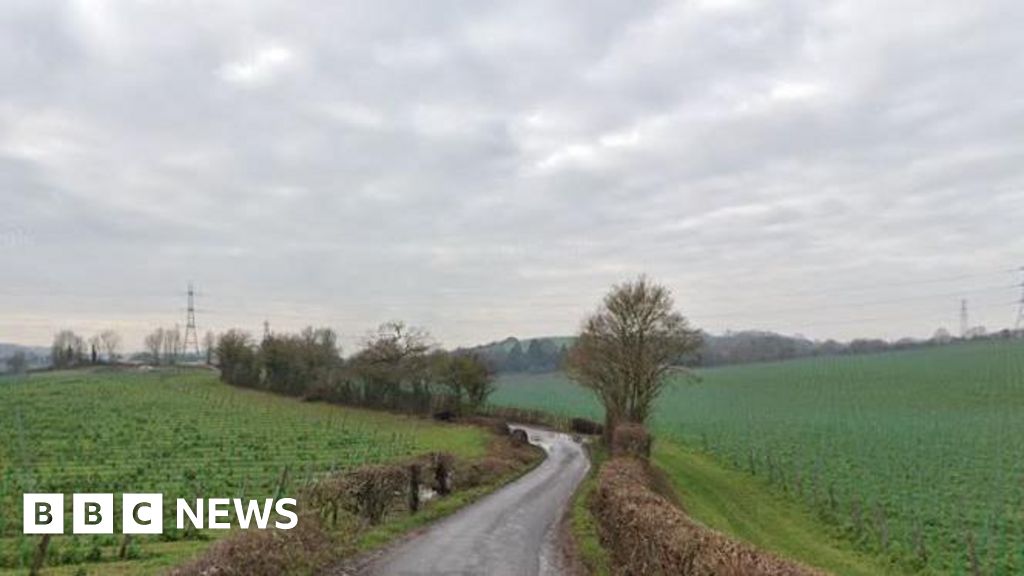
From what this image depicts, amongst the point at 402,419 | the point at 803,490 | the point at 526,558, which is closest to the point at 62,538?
Result: the point at 526,558

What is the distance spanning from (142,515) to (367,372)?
221 ft

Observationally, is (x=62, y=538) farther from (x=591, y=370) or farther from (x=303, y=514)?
(x=591, y=370)

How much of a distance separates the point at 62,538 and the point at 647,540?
15298 millimetres

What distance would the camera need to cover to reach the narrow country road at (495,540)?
58.5 ft

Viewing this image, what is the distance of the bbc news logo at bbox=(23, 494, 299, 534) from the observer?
22.4 meters

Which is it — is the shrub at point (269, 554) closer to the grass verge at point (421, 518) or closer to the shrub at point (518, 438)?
the grass verge at point (421, 518)

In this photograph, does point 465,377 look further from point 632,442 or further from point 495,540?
point 495,540

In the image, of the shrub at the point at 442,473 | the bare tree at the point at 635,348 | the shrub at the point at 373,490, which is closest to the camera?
the shrub at the point at 373,490

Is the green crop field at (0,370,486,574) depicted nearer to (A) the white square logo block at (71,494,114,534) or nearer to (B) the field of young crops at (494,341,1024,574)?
(A) the white square logo block at (71,494,114,534)

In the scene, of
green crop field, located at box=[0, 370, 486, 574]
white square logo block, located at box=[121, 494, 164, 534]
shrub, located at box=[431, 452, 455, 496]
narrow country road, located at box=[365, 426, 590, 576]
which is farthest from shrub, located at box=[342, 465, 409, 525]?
shrub, located at box=[431, 452, 455, 496]

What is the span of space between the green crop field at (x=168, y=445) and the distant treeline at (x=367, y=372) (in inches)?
148

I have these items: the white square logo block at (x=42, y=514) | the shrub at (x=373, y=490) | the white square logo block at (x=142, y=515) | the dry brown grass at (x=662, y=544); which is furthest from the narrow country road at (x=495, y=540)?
the white square logo block at (x=42, y=514)

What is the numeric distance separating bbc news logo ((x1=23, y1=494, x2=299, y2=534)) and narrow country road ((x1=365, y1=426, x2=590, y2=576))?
10.3 feet

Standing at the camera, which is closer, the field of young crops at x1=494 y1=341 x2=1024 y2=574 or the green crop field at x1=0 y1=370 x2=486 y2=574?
the green crop field at x1=0 y1=370 x2=486 y2=574
